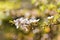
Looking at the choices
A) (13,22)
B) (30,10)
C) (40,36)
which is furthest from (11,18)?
(40,36)

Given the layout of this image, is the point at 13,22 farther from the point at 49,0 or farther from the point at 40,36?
the point at 49,0

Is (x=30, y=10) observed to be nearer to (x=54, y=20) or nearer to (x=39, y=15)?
(x=39, y=15)

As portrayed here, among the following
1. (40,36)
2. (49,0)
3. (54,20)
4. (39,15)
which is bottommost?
(40,36)

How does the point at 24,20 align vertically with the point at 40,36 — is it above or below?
above

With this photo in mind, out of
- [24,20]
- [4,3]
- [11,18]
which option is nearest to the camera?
[24,20]

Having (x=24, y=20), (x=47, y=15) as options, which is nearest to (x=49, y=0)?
(x=47, y=15)

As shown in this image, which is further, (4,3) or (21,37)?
(4,3)

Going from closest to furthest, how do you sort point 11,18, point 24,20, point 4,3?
point 24,20 < point 11,18 < point 4,3

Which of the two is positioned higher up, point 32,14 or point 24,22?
point 32,14

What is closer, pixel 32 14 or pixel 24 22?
pixel 24 22
